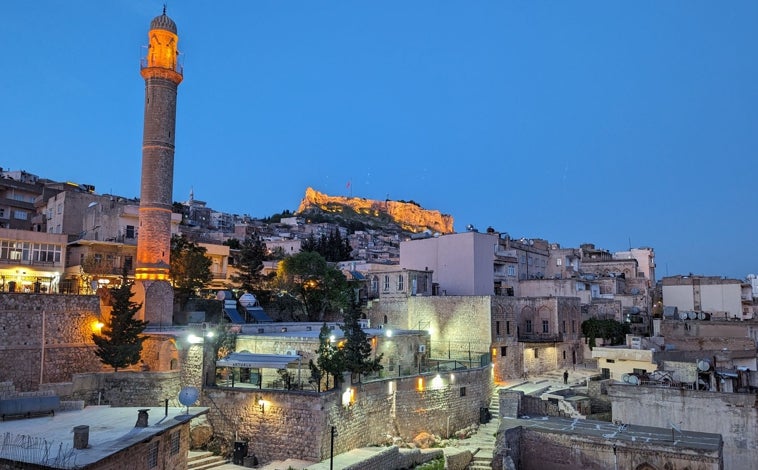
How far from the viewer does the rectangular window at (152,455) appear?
13.4m

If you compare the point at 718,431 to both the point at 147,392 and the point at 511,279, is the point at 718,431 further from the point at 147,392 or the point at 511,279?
the point at 511,279

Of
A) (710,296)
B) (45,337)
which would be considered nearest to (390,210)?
(710,296)

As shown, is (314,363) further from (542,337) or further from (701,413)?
(542,337)

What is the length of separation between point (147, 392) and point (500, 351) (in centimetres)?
1931

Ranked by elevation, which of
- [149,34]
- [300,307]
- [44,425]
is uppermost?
[149,34]

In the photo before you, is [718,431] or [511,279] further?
[511,279]

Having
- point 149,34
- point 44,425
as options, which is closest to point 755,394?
point 44,425

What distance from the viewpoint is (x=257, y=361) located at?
19969 millimetres

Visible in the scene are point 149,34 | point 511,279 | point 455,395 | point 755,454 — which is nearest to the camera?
point 755,454

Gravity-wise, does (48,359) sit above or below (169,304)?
below

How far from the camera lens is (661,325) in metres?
42.6

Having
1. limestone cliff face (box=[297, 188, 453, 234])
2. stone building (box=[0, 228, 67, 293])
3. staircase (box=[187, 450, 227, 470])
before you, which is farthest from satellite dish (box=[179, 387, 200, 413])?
limestone cliff face (box=[297, 188, 453, 234])

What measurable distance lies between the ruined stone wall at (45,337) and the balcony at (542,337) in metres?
24.3

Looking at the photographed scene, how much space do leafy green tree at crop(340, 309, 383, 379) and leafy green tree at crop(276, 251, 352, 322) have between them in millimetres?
16081
